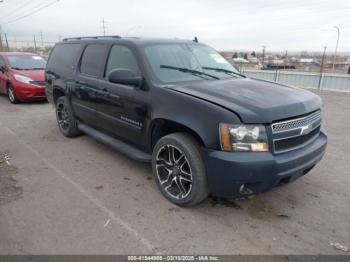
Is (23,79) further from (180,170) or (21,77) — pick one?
(180,170)

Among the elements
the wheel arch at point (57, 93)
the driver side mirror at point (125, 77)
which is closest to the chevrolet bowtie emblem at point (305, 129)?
the driver side mirror at point (125, 77)

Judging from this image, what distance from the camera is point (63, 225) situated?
3.01 m

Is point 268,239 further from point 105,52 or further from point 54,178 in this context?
point 105,52

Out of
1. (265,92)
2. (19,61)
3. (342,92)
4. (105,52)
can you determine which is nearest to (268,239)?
(265,92)

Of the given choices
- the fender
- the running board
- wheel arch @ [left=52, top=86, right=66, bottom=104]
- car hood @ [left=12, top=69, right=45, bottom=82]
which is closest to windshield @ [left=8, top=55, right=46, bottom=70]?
car hood @ [left=12, top=69, right=45, bottom=82]

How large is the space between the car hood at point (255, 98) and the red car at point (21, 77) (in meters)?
7.06

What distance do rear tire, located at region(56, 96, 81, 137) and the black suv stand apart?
0.67 m

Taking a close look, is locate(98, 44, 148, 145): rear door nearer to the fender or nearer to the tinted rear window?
the fender

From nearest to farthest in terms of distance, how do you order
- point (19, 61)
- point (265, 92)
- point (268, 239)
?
point (268, 239) < point (265, 92) < point (19, 61)

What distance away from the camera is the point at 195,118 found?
298 cm

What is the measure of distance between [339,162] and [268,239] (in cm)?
259

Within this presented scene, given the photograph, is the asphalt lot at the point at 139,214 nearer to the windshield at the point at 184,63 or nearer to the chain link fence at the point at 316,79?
the windshield at the point at 184,63

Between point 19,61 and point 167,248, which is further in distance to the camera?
point 19,61

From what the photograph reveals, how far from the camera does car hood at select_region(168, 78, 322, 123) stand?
Result: 2.82 meters
